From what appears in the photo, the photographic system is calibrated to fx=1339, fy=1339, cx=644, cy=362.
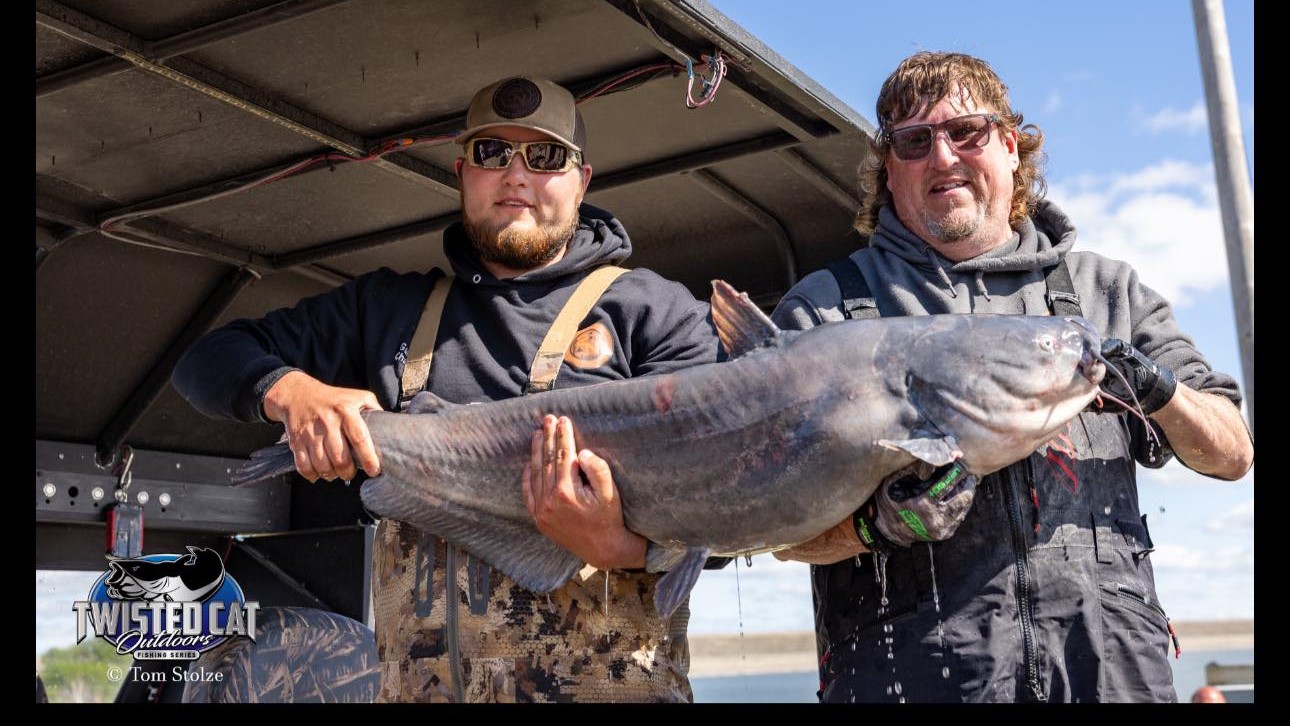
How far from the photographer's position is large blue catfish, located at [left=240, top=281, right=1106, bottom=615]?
2.72m

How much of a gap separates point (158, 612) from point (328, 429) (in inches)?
127

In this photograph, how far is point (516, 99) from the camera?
359 cm

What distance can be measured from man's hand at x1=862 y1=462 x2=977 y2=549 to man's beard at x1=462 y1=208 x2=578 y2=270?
47.1 inches

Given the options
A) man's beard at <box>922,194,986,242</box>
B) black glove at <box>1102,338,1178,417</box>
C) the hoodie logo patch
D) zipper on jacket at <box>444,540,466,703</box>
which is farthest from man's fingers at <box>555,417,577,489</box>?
black glove at <box>1102,338,1178,417</box>

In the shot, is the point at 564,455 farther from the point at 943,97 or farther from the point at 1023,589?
the point at 943,97

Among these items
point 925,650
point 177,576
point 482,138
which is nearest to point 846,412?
point 925,650

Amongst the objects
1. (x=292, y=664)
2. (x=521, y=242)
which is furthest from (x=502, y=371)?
(x=292, y=664)

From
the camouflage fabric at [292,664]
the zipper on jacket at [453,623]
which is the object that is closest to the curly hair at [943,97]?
the zipper on jacket at [453,623]

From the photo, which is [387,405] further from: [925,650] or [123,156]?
[123,156]

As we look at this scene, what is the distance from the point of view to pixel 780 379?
112 inches

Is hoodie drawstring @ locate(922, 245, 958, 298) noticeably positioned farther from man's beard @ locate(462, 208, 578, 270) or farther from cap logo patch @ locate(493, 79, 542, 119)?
cap logo patch @ locate(493, 79, 542, 119)

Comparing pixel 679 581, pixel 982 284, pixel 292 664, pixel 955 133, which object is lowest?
pixel 292 664

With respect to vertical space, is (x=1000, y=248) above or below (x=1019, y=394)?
above
